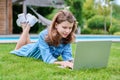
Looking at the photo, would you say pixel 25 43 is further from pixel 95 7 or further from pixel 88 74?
pixel 95 7

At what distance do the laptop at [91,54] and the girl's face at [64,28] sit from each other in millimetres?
492

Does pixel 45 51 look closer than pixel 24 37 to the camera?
Yes

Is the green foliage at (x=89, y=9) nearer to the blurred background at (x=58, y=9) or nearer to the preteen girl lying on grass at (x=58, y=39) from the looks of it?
the blurred background at (x=58, y=9)

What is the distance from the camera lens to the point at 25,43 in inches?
253

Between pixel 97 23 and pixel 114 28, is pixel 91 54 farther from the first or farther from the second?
pixel 97 23

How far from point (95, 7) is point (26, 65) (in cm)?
2232

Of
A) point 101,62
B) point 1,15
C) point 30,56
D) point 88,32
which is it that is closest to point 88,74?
point 101,62

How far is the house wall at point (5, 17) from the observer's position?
16.8m

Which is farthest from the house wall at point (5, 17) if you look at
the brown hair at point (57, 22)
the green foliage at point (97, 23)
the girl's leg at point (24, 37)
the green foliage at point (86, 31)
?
the brown hair at point (57, 22)

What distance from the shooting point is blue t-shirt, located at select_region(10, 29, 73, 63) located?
194 inches

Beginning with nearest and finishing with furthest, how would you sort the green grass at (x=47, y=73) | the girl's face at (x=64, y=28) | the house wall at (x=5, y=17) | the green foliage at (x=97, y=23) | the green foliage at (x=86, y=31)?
1. the green grass at (x=47, y=73)
2. the girl's face at (x=64, y=28)
3. the house wall at (x=5, y=17)
4. the green foliage at (x=86, y=31)
5. the green foliage at (x=97, y=23)

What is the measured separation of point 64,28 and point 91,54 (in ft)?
1.86

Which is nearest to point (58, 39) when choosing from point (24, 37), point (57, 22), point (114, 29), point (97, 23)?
point (57, 22)

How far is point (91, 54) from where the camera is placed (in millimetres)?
4523
